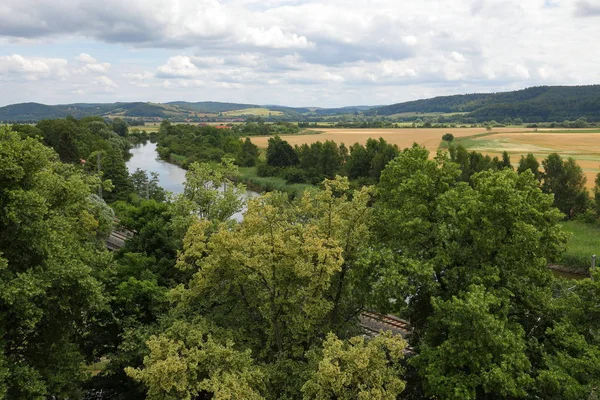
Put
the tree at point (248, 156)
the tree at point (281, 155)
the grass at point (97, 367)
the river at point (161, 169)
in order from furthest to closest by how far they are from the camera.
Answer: the tree at point (248, 156) → the tree at point (281, 155) → the river at point (161, 169) → the grass at point (97, 367)

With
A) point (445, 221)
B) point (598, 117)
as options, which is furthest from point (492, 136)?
point (445, 221)

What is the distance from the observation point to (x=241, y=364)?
560 inches

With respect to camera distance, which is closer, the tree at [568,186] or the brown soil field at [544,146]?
the tree at [568,186]

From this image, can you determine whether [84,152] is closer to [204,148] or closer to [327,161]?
[204,148]

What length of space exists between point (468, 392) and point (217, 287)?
952 cm

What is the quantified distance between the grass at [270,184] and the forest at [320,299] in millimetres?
49340

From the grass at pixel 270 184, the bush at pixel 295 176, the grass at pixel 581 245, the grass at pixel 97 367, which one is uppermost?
the bush at pixel 295 176

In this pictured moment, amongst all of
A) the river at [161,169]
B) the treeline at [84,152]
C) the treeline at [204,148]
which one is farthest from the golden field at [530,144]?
the treeline at [84,152]

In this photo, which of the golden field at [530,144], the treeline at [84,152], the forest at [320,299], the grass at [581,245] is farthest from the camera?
the golden field at [530,144]

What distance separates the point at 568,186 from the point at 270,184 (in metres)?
44.2

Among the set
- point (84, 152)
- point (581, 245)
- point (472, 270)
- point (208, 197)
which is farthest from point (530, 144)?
point (472, 270)

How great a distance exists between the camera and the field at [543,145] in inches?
3383

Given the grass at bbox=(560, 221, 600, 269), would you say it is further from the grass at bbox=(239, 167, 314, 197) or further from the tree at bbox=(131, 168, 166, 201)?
the tree at bbox=(131, 168, 166, 201)

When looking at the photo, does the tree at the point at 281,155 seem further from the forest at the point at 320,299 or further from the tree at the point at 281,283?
the tree at the point at 281,283
